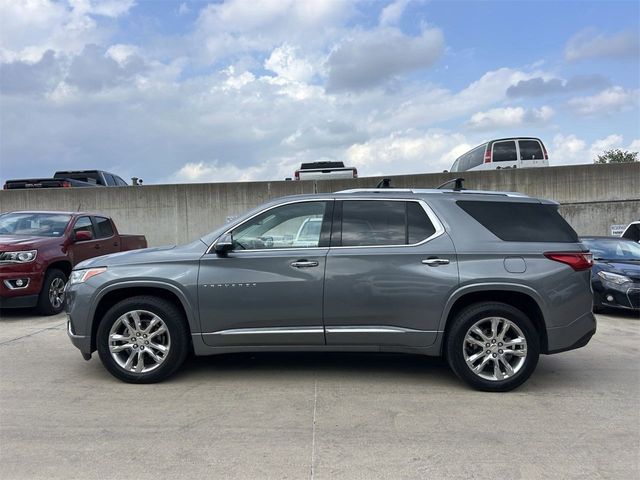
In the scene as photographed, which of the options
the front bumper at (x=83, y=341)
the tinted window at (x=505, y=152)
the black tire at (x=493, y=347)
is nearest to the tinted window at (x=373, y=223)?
the black tire at (x=493, y=347)

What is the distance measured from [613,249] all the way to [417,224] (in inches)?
263

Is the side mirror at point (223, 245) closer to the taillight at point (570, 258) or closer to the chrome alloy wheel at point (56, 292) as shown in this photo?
the taillight at point (570, 258)

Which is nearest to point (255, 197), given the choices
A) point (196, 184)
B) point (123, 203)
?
point (196, 184)

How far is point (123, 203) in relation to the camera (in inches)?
589

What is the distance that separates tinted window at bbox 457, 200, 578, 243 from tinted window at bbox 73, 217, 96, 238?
23.7 feet

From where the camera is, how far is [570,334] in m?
4.46

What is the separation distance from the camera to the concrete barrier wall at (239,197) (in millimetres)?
14844

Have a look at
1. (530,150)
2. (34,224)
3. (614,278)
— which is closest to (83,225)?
(34,224)

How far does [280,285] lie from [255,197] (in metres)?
10.9

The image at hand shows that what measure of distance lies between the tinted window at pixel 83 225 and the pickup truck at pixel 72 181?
21.6 ft

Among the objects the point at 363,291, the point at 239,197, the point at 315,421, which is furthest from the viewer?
the point at 239,197

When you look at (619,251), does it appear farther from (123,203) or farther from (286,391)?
(123,203)

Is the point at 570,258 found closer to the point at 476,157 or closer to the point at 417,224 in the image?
the point at 417,224

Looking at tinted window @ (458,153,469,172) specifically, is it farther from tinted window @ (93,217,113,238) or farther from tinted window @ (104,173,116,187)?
tinted window @ (93,217,113,238)
